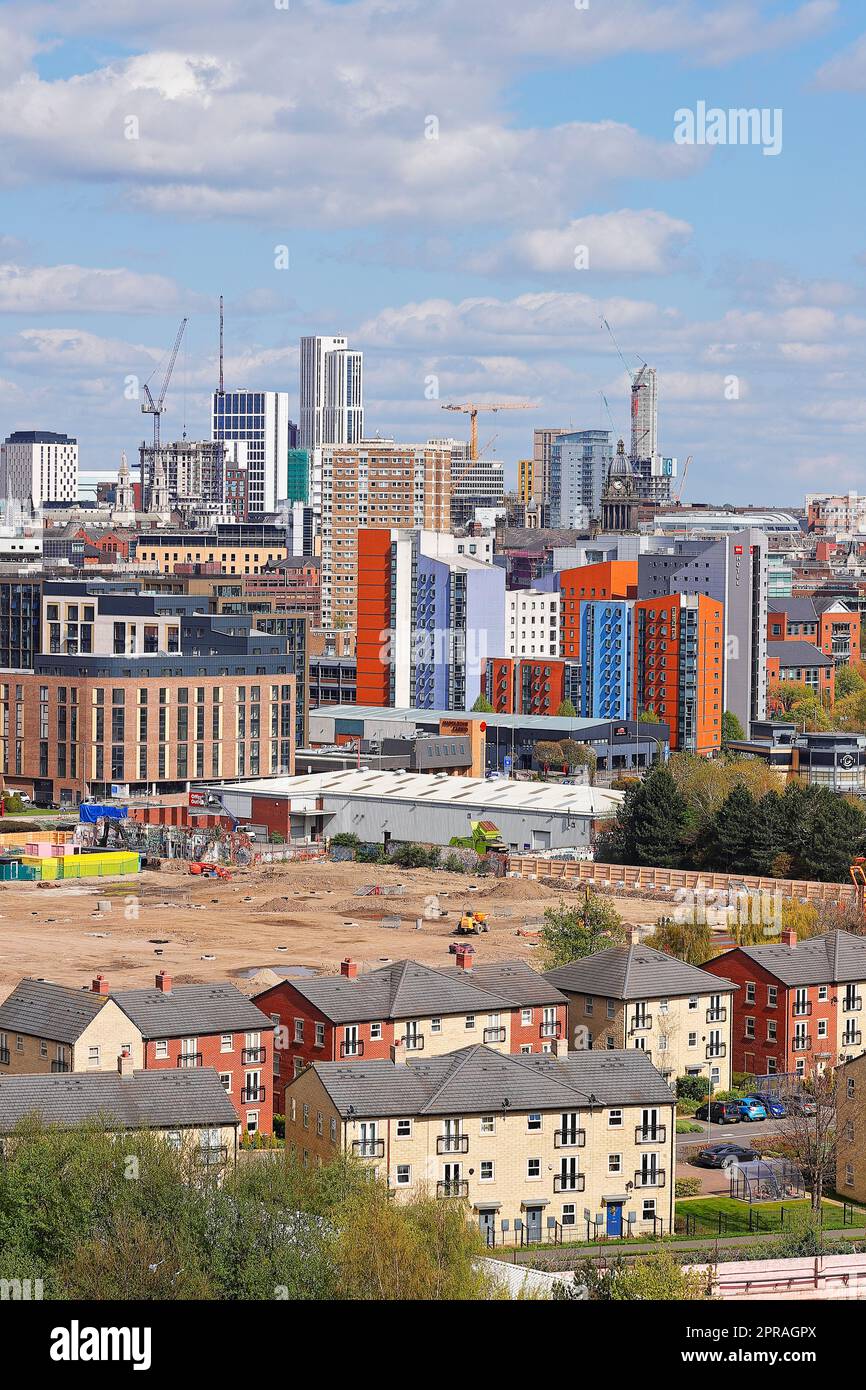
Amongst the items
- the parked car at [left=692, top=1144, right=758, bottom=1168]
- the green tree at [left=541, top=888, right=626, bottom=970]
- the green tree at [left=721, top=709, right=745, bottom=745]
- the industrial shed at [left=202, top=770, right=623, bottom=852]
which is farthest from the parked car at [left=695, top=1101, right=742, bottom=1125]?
the green tree at [left=721, top=709, right=745, bottom=745]

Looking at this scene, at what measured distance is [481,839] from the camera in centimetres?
9281

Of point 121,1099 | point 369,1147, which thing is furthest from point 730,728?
point 121,1099

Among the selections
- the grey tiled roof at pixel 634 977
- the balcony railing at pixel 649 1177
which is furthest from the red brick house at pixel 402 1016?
the balcony railing at pixel 649 1177

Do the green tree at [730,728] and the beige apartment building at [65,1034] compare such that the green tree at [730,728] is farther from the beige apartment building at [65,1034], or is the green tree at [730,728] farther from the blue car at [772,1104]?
the beige apartment building at [65,1034]

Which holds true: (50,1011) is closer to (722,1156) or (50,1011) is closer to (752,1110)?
(722,1156)

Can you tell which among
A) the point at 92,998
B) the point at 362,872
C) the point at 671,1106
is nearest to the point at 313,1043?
the point at 92,998

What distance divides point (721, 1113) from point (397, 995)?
7156mm

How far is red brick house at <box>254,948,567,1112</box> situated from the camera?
44.4m

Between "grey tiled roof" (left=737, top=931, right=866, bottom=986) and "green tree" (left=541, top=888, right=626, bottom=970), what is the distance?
459 centimetres

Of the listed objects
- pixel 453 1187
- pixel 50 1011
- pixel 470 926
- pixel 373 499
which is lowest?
pixel 470 926

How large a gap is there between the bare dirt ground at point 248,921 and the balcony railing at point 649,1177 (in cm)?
1934

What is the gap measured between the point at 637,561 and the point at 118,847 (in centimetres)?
5240

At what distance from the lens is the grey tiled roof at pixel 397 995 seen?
146 feet
